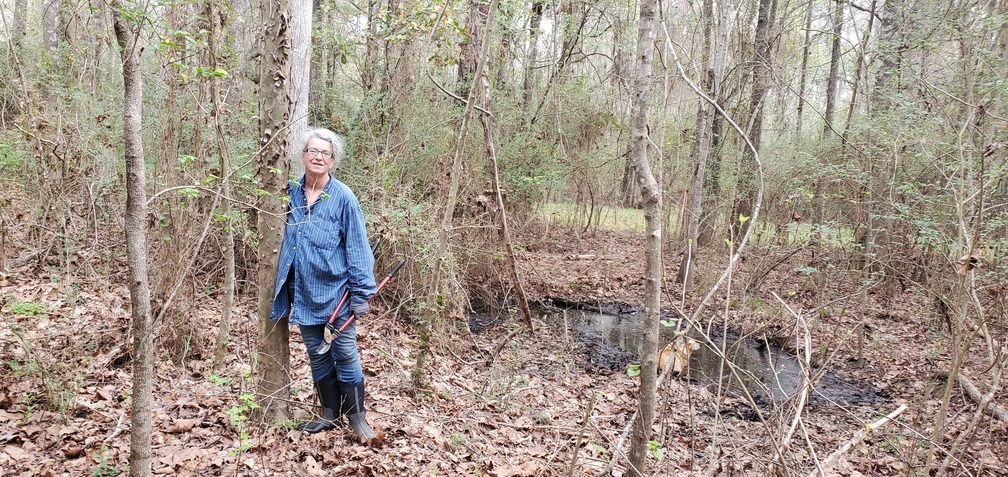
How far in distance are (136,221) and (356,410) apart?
1.98 m

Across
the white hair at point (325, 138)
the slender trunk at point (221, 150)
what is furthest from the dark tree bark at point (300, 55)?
the white hair at point (325, 138)

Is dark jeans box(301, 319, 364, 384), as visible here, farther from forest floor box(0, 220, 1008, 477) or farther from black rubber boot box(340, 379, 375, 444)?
forest floor box(0, 220, 1008, 477)

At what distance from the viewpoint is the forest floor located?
306 cm

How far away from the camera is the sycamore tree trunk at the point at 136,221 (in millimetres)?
1861

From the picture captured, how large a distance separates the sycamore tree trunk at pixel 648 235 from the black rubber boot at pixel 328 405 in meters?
1.88

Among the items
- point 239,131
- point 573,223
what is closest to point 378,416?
point 239,131

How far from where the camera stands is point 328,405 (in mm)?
3531

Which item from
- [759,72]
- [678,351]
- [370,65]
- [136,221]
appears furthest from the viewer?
[759,72]

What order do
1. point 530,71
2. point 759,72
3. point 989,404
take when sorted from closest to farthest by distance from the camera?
1. point 989,404
2. point 759,72
3. point 530,71

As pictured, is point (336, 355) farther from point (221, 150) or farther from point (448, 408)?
point (221, 150)

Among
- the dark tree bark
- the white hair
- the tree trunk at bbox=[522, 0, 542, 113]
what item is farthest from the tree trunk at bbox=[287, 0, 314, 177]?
the tree trunk at bbox=[522, 0, 542, 113]

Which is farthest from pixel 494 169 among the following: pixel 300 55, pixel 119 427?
pixel 119 427

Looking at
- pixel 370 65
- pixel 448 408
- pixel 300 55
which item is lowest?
pixel 448 408

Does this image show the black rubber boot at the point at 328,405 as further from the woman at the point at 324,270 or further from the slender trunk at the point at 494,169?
the slender trunk at the point at 494,169
